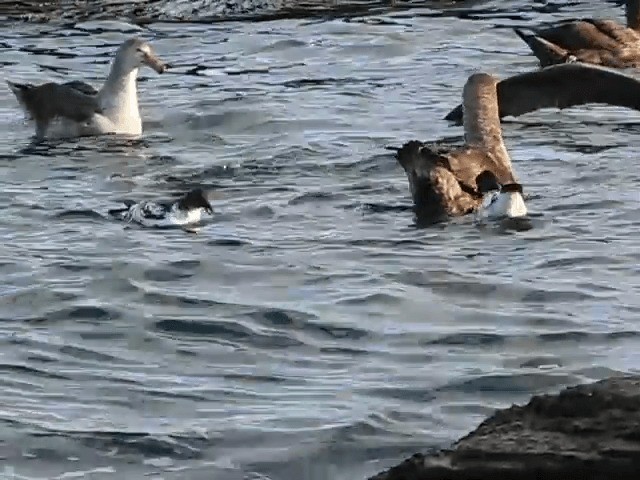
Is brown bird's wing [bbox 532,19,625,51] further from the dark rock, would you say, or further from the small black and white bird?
the dark rock

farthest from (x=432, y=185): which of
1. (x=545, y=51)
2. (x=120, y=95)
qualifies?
(x=545, y=51)

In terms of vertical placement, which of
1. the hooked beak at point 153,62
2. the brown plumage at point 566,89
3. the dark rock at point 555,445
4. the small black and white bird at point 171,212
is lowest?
the small black and white bird at point 171,212

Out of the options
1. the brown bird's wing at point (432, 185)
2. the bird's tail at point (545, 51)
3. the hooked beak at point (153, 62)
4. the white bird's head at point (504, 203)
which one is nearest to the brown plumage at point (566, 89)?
the white bird's head at point (504, 203)

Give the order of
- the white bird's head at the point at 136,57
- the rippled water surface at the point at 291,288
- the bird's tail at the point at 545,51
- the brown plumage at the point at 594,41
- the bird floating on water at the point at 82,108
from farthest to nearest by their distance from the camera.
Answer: the brown plumage at the point at 594,41, the bird's tail at the point at 545,51, the white bird's head at the point at 136,57, the bird floating on water at the point at 82,108, the rippled water surface at the point at 291,288

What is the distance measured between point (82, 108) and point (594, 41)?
19.3 ft

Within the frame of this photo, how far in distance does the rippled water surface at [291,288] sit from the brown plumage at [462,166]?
25cm

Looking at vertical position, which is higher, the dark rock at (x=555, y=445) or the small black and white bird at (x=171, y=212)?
the dark rock at (x=555, y=445)

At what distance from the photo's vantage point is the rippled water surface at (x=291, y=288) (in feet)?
A: 25.9

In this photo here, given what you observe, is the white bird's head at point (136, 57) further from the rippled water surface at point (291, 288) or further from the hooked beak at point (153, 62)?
the rippled water surface at point (291, 288)

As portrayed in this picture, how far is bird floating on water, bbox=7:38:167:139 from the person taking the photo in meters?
16.0

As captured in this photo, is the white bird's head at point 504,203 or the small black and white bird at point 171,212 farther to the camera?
the small black and white bird at point 171,212

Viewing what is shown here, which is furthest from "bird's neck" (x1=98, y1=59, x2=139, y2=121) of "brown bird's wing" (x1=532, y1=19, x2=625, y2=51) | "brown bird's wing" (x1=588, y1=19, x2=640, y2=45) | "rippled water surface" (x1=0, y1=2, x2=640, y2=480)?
"brown bird's wing" (x1=588, y1=19, x2=640, y2=45)

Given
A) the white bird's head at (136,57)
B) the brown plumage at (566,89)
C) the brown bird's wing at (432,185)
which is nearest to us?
the brown bird's wing at (432,185)

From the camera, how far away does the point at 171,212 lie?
1217cm
